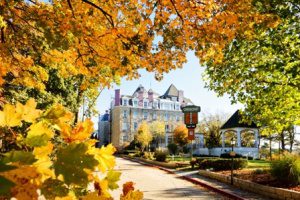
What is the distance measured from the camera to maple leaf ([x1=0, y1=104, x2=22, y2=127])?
38.5 inches

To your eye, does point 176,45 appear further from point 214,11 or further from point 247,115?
point 247,115

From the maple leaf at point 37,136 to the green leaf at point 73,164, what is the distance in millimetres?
87

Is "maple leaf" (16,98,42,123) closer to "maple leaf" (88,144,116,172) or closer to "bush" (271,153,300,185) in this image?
"maple leaf" (88,144,116,172)

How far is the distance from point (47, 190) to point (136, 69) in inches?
319

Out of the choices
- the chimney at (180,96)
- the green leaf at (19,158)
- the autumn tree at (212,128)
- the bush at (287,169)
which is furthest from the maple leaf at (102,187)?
the chimney at (180,96)

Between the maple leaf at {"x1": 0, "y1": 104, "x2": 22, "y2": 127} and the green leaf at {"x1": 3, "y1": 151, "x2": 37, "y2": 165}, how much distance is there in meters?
0.21

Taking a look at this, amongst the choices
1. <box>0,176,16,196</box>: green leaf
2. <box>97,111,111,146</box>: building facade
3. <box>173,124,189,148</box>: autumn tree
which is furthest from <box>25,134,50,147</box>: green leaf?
<box>97,111,111,146</box>: building facade

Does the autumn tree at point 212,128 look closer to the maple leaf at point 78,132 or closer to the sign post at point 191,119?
the sign post at point 191,119

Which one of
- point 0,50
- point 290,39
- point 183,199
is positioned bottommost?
point 183,199

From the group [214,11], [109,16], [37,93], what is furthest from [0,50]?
[37,93]

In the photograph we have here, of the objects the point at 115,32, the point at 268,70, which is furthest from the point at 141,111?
the point at 115,32

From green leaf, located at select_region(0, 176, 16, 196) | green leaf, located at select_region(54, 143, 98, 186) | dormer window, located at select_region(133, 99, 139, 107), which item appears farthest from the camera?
dormer window, located at select_region(133, 99, 139, 107)

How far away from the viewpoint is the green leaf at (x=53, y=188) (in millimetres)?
856

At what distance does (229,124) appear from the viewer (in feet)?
151
